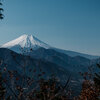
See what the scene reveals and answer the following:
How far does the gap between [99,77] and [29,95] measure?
30.5 metres

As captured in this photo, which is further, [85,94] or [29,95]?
[85,94]

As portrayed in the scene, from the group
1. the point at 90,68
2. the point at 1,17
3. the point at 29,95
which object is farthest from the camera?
the point at 1,17

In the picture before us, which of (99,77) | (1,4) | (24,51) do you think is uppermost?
(1,4)

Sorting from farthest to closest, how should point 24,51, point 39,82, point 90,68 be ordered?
point 90,68, point 24,51, point 39,82

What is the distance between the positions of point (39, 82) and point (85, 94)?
2647mm

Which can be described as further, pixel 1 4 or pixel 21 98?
pixel 1 4

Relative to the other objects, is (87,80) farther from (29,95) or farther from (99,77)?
(99,77)

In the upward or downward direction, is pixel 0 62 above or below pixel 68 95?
above

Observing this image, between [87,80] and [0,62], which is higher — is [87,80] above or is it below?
below

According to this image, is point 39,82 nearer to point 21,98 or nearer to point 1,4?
point 21,98

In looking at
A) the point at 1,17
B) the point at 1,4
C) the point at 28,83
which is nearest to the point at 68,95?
the point at 28,83

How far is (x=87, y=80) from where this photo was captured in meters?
9.42

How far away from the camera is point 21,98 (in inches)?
237

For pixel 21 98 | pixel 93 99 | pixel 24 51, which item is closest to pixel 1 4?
pixel 24 51
